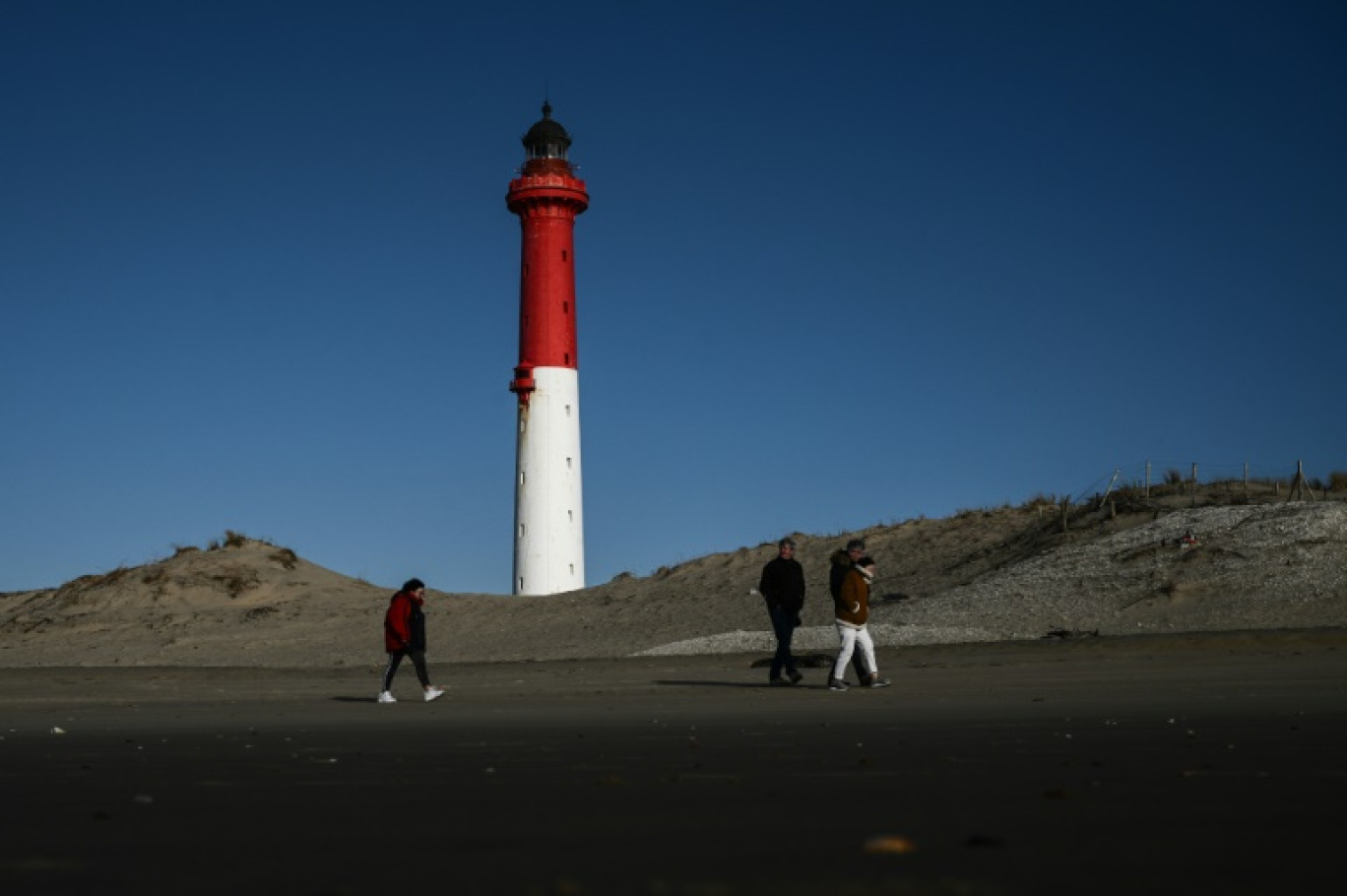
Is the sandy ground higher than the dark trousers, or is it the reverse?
the dark trousers

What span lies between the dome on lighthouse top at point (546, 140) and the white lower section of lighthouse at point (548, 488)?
7.66 m

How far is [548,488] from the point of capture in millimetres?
52312

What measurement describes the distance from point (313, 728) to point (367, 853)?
32.6ft

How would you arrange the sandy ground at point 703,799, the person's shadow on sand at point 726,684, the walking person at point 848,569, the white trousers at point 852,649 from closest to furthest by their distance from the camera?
the sandy ground at point 703,799, the white trousers at point 852,649, the walking person at point 848,569, the person's shadow on sand at point 726,684

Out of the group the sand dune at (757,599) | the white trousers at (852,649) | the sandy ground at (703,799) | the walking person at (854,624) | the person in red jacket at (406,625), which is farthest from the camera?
the sand dune at (757,599)

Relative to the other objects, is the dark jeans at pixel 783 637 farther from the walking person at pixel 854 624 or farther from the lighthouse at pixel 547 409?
the lighthouse at pixel 547 409

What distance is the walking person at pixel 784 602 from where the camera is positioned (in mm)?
22844

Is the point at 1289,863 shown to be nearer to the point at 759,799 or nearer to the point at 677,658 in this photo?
the point at 759,799

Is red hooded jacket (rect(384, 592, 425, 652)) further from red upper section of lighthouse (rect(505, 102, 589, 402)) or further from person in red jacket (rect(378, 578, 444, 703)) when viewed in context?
red upper section of lighthouse (rect(505, 102, 589, 402))

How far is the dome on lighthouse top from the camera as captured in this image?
55156mm

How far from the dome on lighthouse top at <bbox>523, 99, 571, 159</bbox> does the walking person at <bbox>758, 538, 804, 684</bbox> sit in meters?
33.7

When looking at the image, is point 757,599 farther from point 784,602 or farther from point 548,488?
point 784,602

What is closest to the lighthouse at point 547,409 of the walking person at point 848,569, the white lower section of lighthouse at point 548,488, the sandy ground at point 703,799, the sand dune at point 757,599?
the white lower section of lighthouse at point 548,488

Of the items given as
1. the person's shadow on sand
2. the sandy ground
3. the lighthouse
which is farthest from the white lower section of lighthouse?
the sandy ground
